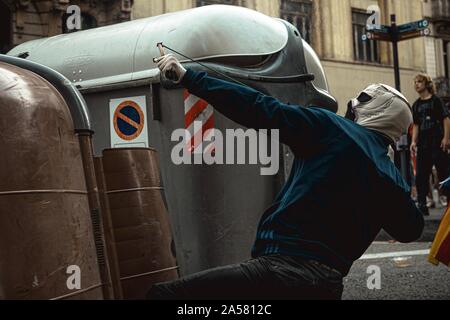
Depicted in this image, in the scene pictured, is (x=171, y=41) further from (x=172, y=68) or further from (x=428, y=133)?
(x=428, y=133)

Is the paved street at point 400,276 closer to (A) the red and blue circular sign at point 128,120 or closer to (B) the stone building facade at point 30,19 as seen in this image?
(A) the red and blue circular sign at point 128,120

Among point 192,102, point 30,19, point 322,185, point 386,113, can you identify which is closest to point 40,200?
point 322,185

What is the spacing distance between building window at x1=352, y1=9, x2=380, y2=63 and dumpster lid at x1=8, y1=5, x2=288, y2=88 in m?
23.7

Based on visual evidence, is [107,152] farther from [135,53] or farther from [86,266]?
[135,53]

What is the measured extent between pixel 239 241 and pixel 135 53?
146cm

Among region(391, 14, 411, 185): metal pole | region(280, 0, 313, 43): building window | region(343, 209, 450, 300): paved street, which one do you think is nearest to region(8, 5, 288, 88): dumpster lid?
region(343, 209, 450, 300): paved street

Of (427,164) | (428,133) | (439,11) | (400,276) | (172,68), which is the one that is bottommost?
(400,276)

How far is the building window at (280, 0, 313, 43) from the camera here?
25950 mm

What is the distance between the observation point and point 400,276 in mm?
5832

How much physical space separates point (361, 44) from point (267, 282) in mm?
27098

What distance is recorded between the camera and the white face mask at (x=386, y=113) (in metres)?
2.58

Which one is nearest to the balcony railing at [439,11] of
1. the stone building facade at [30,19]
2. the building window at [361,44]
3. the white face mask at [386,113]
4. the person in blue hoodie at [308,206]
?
the building window at [361,44]
